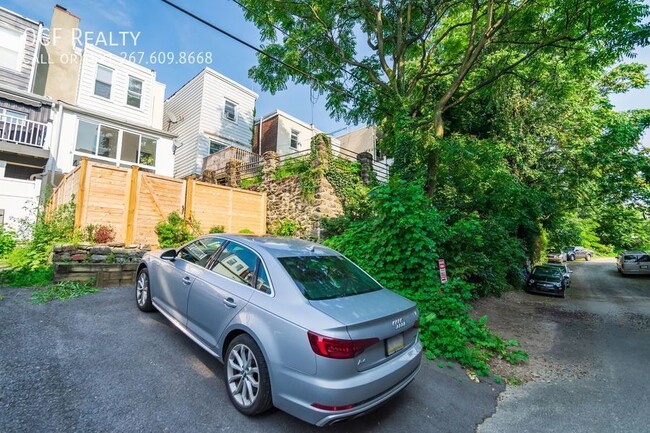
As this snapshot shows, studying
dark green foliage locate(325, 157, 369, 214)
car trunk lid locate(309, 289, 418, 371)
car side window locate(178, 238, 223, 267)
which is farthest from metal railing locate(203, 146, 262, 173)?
car trunk lid locate(309, 289, 418, 371)

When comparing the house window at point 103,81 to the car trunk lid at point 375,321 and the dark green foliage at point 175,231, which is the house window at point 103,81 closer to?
the dark green foliage at point 175,231

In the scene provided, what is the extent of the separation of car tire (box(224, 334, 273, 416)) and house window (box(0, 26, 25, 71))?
17744mm

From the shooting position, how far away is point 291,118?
2128 centimetres

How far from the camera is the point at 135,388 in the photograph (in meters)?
2.83

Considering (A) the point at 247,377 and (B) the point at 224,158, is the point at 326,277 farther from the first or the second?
(B) the point at 224,158

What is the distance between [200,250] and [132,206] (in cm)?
588

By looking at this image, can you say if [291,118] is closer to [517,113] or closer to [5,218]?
[517,113]

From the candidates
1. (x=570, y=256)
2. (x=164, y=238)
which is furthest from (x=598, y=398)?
(x=570, y=256)

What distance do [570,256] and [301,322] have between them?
144 ft

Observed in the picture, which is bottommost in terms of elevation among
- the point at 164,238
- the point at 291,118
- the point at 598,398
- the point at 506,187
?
the point at 598,398

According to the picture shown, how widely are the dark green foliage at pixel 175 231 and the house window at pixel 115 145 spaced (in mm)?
7152

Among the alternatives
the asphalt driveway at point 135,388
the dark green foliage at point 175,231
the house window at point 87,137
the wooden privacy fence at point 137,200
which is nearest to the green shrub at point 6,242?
the wooden privacy fence at point 137,200

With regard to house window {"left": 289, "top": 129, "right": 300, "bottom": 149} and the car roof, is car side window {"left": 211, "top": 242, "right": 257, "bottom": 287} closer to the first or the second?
the car roof

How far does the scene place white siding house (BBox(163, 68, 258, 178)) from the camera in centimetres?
1734
